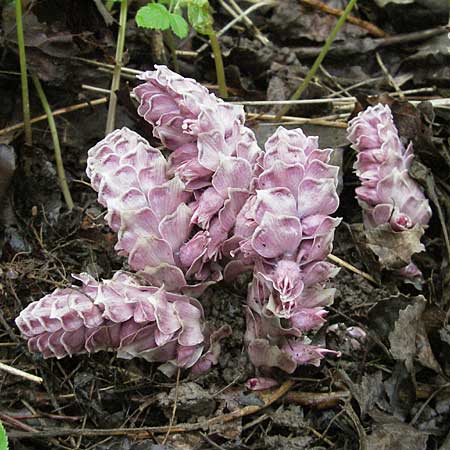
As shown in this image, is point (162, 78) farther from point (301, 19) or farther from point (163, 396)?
point (301, 19)

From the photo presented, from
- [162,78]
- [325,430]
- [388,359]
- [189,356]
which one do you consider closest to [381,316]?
[388,359]

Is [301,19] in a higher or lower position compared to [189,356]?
higher

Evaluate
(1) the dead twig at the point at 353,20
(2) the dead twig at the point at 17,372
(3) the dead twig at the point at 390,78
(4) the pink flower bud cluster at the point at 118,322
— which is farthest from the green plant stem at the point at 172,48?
(2) the dead twig at the point at 17,372

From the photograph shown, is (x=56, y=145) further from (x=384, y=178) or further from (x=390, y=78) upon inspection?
(x=390, y=78)

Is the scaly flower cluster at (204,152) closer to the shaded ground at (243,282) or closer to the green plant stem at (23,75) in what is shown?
the shaded ground at (243,282)

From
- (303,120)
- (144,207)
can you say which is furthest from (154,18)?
(144,207)

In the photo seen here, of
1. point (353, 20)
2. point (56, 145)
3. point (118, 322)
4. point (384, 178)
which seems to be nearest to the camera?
point (118, 322)
